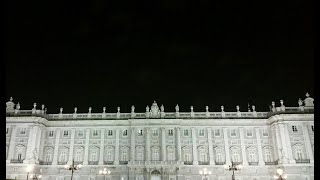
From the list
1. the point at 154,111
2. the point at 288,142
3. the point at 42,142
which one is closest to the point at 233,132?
the point at 288,142

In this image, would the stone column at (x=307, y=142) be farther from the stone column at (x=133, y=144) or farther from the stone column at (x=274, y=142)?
the stone column at (x=133, y=144)

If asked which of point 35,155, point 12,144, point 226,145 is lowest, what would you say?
point 35,155

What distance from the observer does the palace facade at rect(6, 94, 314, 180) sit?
62469 millimetres

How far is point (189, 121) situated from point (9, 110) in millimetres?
40254

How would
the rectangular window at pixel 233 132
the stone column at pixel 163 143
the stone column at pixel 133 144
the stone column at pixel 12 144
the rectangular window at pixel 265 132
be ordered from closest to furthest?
the stone column at pixel 163 143 < the stone column at pixel 12 144 < the stone column at pixel 133 144 < the rectangular window at pixel 265 132 < the rectangular window at pixel 233 132

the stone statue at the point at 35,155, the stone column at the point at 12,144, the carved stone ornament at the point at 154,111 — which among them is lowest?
the stone statue at the point at 35,155

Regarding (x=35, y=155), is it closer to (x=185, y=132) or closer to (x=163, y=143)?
(x=163, y=143)

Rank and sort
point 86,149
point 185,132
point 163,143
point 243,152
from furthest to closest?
point 185,132 → point 86,149 → point 163,143 → point 243,152

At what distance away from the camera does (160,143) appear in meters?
65.2

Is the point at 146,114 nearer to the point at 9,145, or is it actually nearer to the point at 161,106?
the point at 161,106

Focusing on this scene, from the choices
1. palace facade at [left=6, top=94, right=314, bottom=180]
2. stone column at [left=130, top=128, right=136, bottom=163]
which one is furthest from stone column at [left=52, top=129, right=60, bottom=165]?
stone column at [left=130, top=128, right=136, bottom=163]

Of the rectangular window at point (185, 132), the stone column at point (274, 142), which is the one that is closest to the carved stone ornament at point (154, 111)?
the rectangular window at point (185, 132)

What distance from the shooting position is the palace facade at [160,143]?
62469 millimetres

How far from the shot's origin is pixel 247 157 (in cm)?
6450
